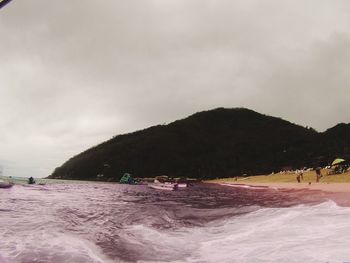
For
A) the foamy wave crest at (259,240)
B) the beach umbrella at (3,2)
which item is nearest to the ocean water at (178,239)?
the foamy wave crest at (259,240)

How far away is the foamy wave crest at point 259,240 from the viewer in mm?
9906

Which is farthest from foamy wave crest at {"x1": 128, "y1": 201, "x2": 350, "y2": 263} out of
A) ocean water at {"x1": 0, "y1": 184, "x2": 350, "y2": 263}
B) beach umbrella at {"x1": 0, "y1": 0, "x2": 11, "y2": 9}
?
beach umbrella at {"x1": 0, "y1": 0, "x2": 11, "y2": 9}

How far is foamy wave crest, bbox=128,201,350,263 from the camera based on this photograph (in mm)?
9906

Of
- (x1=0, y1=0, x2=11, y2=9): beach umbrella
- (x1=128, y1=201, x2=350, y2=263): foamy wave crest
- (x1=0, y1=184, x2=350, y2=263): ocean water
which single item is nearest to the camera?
(x1=0, y1=0, x2=11, y2=9): beach umbrella

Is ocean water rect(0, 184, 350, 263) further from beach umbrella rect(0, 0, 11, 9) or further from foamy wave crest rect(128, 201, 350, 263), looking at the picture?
beach umbrella rect(0, 0, 11, 9)

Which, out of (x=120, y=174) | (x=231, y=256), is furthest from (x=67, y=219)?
(x=120, y=174)

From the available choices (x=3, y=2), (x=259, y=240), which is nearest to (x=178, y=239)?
(x=259, y=240)

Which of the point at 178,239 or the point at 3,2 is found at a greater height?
the point at 3,2

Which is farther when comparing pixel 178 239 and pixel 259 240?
pixel 178 239

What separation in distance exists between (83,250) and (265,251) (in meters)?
5.33

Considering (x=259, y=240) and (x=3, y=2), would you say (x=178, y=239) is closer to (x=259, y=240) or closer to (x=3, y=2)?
(x=259, y=240)

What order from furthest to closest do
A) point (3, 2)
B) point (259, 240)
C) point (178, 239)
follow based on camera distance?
point (178, 239) < point (259, 240) < point (3, 2)

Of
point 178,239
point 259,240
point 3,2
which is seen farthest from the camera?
point 178,239

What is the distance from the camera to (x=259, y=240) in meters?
12.6
